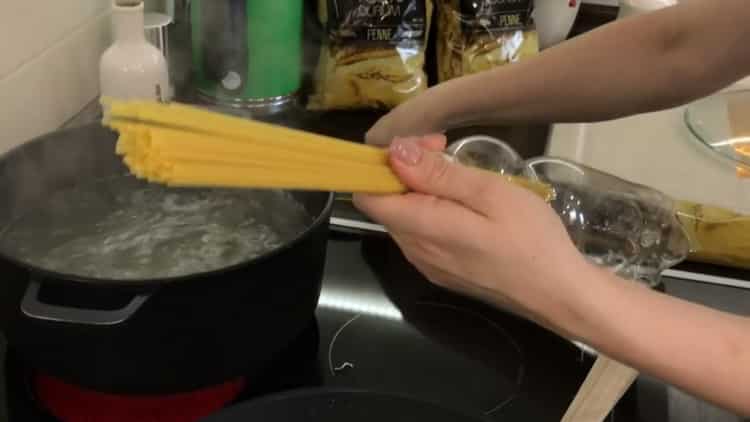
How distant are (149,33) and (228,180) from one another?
0.58m

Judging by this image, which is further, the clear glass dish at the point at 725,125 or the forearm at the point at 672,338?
the clear glass dish at the point at 725,125

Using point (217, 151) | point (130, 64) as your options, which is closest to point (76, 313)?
point (217, 151)

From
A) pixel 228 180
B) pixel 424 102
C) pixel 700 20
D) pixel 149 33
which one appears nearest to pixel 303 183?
pixel 228 180

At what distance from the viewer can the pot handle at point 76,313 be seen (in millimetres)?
562

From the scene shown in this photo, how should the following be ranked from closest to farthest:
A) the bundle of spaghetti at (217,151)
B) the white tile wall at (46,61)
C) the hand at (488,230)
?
the bundle of spaghetti at (217,151) < the hand at (488,230) < the white tile wall at (46,61)

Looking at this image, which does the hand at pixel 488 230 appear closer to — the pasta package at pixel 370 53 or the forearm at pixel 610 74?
the forearm at pixel 610 74

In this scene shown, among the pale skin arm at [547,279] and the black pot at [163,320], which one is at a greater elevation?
the pale skin arm at [547,279]

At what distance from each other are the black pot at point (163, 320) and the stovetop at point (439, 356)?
100 millimetres

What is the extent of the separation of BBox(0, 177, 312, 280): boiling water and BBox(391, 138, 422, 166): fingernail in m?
0.19

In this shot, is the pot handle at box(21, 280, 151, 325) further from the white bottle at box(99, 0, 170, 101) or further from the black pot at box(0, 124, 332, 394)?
the white bottle at box(99, 0, 170, 101)

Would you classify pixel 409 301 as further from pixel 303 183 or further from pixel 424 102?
pixel 303 183

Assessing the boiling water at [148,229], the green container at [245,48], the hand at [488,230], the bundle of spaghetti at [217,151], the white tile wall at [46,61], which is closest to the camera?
the bundle of spaghetti at [217,151]

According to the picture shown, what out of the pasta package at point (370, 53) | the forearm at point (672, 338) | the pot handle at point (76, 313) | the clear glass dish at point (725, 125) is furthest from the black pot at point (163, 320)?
the clear glass dish at point (725, 125)

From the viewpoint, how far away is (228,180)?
0.47 m
